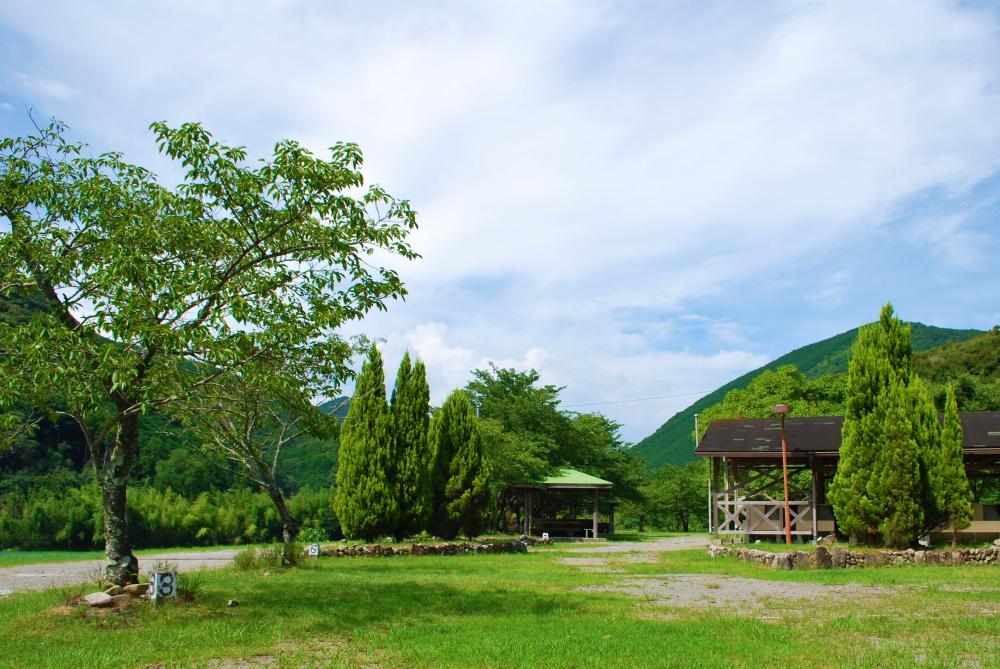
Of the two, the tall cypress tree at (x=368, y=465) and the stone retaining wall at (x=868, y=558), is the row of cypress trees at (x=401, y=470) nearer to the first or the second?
the tall cypress tree at (x=368, y=465)

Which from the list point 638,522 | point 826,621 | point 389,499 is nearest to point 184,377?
point 826,621

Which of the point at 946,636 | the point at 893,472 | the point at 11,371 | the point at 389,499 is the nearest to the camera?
the point at 946,636

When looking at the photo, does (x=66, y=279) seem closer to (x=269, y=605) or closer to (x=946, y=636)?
(x=269, y=605)

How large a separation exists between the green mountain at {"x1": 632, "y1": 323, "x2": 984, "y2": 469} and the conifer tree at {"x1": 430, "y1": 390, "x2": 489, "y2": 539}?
5497cm

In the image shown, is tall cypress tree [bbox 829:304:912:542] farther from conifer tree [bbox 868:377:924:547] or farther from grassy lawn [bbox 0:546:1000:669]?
grassy lawn [bbox 0:546:1000:669]

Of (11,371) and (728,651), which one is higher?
(11,371)

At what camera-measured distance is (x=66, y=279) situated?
8.43m

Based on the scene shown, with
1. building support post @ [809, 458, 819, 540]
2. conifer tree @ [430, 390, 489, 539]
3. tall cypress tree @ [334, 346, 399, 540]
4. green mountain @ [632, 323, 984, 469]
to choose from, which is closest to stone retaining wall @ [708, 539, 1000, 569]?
building support post @ [809, 458, 819, 540]

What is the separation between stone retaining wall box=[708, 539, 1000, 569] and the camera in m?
14.0

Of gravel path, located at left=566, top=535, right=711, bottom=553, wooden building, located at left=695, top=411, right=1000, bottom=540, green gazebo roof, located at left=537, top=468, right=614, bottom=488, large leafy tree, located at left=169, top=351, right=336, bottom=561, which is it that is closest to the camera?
large leafy tree, located at left=169, top=351, right=336, bottom=561

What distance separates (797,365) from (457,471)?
204ft

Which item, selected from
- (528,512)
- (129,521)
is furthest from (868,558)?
(129,521)

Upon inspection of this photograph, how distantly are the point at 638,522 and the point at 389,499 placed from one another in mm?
33802

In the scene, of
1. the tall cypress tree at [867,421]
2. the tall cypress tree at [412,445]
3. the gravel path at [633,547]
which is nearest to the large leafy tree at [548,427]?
the gravel path at [633,547]
